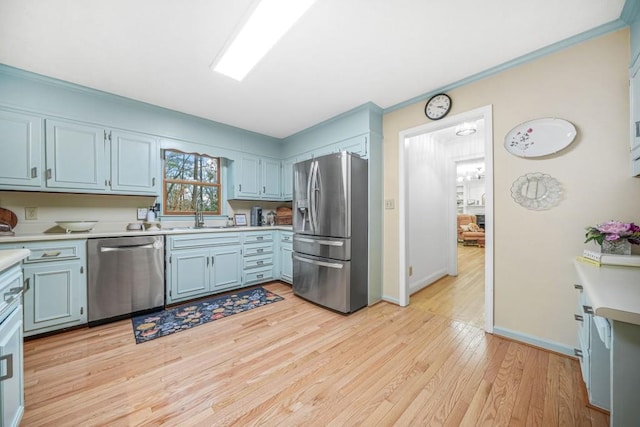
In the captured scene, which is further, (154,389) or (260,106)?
(260,106)

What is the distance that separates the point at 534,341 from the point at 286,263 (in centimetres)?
284

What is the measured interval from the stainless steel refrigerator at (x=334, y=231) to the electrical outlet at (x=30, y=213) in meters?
2.75

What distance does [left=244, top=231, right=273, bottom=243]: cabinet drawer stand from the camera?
11.2 feet

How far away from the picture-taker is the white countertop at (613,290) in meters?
0.77

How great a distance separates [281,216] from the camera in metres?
4.21

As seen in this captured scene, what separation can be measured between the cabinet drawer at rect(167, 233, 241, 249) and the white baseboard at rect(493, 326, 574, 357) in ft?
10.2

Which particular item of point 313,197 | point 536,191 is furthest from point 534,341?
point 313,197

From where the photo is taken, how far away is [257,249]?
139 inches

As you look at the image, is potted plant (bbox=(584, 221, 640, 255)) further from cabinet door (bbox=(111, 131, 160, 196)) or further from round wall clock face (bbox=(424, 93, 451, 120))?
cabinet door (bbox=(111, 131, 160, 196))

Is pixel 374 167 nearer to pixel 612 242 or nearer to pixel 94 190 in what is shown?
pixel 612 242

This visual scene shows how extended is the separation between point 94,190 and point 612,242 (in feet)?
14.6

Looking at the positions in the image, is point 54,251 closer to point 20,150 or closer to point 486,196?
point 20,150

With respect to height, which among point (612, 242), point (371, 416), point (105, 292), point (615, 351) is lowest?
point (371, 416)

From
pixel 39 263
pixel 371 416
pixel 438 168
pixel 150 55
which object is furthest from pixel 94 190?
pixel 438 168
